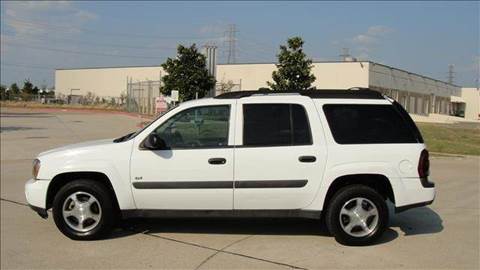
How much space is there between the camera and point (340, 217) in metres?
6.54

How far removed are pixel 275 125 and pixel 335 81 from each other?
54.9 metres

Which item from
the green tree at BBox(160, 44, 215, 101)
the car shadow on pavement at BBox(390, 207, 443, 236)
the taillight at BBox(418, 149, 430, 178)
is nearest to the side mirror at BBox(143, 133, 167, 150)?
the taillight at BBox(418, 149, 430, 178)

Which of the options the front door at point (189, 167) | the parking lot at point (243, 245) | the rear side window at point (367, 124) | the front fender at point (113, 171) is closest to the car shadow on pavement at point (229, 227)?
the parking lot at point (243, 245)

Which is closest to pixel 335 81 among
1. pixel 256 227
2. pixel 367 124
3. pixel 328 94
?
pixel 256 227

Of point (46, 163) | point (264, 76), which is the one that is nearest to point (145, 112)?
point (264, 76)

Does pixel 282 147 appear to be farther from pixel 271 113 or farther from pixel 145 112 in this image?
pixel 145 112

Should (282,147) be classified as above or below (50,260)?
above

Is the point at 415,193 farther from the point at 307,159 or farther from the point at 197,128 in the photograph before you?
the point at 197,128

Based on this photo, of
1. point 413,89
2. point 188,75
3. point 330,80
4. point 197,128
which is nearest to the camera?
point 197,128

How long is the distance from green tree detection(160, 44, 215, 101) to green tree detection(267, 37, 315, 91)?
5.66m

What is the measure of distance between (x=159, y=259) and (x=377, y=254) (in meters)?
2.35

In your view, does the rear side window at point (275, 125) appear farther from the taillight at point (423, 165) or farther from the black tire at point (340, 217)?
the taillight at point (423, 165)

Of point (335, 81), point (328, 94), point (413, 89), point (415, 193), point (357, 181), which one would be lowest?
point (415, 193)

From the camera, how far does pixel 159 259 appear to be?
6102mm
